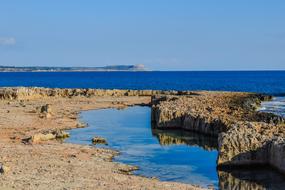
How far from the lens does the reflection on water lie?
24.1 m

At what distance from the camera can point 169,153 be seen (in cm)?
3134

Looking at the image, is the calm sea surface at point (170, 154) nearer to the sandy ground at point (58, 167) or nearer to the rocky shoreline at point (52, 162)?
the rocky shoreline at point (52, 162)

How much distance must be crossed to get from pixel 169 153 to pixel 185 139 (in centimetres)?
566

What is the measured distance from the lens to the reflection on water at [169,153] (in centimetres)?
2408

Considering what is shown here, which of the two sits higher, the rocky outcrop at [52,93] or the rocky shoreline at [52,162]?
the rocky outcrop at [52,93]

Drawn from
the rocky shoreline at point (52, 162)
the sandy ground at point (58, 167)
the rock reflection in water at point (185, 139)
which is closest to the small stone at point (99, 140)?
the rocky shoreline at point (52, 162)

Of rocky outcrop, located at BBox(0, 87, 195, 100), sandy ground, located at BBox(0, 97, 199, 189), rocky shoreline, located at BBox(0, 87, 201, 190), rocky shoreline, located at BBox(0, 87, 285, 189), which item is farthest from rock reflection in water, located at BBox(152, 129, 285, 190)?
rocky outcrop, located at BBox(0, 87, 195, 100)

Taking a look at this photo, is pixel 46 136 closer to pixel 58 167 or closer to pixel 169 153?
pixel 169 153

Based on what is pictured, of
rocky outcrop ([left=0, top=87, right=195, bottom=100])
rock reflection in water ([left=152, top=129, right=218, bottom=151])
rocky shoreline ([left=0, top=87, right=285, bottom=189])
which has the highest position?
rocky outcrop ([left=0, top=87, right=195, bottom=100])

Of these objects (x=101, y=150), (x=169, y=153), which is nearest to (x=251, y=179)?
(x=169, y=153)

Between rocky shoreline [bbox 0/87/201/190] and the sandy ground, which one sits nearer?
the sandy ground

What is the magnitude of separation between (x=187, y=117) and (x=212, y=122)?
11.1ft

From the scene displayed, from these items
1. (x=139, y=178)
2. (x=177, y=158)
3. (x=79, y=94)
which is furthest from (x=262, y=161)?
(x=79, y=94)

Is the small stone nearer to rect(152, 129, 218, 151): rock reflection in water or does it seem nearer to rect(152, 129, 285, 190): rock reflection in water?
rect(152, 129, 218, 151): rock reflection in water
